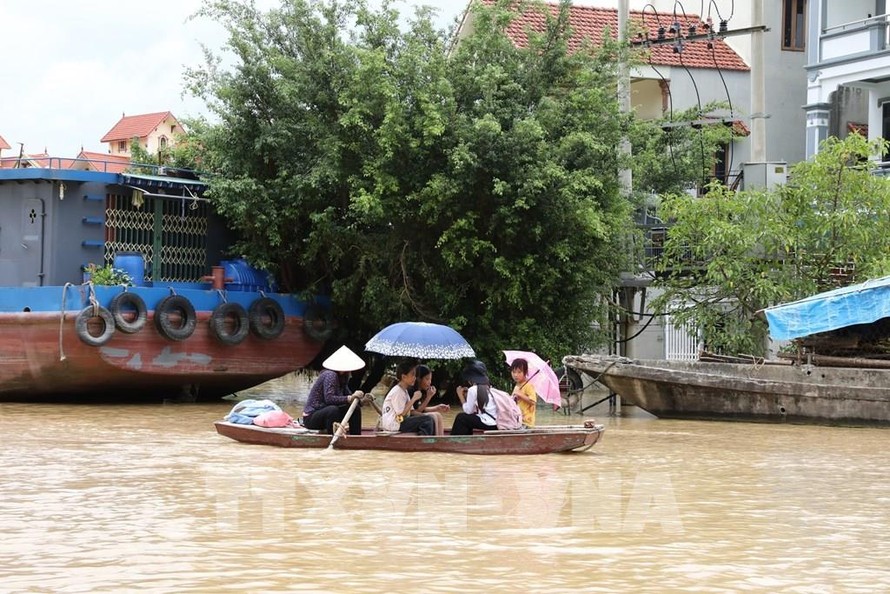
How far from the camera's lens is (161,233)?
2150 cm

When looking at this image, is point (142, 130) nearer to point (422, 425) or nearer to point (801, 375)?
point (801, 375)

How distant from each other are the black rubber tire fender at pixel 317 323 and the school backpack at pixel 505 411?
8356 mm

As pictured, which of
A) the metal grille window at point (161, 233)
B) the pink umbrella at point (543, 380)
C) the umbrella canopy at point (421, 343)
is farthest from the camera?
the metal grille window at point (161, 233)

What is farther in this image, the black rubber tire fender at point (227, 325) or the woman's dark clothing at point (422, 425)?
the black rubber tire fender at point (227, 325)

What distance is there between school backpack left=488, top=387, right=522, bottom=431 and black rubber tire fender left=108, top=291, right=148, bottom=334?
762cm

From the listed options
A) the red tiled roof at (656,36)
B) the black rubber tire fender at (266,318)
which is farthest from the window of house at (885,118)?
the black rubber tire fender at (266,318)

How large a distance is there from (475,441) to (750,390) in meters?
6.15

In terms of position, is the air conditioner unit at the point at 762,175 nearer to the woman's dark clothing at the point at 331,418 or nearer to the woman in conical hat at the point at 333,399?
the woman in conical hat at the point at 333,399

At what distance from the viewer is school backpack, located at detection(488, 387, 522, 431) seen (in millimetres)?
13891

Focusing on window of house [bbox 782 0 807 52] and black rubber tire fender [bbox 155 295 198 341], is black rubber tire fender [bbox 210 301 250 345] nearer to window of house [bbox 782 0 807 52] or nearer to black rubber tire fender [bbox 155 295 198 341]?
black rubber tire fender [bbox 155 295 198 341]

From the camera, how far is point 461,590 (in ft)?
23.0

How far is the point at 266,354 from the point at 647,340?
30.6ft

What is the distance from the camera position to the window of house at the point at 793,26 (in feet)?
103

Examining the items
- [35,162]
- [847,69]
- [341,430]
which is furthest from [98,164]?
[847,69]
